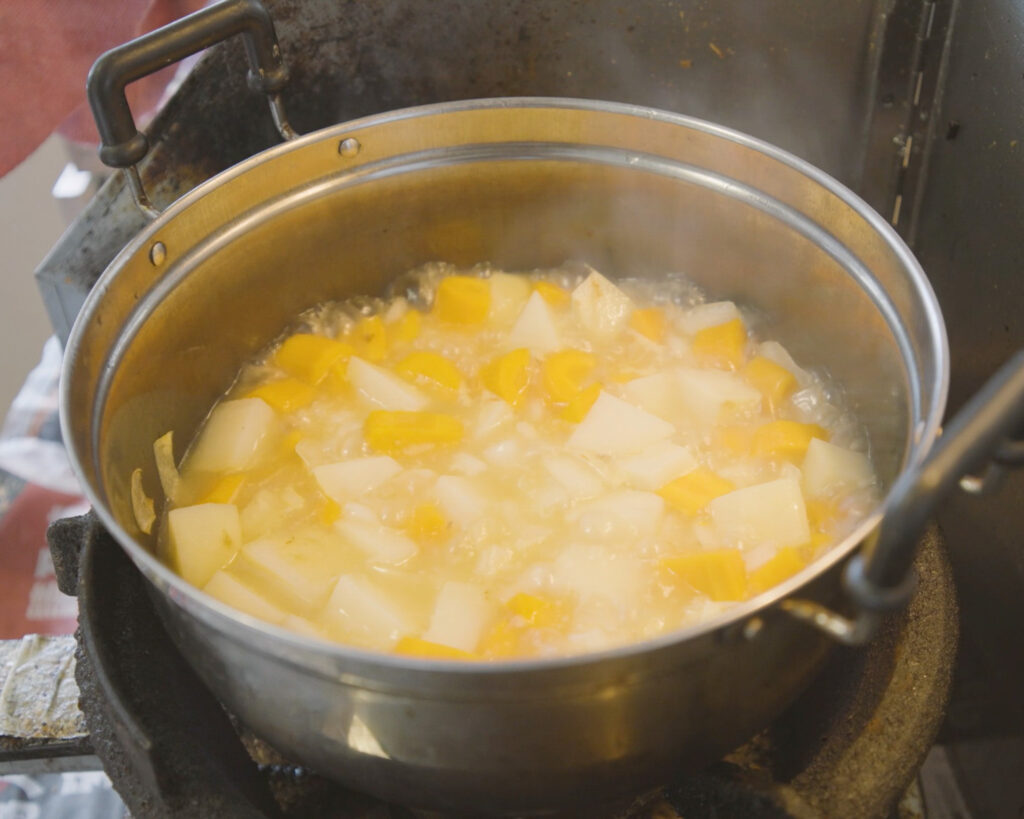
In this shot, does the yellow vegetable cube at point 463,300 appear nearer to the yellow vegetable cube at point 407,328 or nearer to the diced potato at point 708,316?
the yellow vegetable cube at point 407,328

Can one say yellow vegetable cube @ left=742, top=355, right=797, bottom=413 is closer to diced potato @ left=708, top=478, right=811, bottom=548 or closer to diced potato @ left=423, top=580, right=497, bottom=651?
diced potato @ left=708, top=478, right=811, bottom=548

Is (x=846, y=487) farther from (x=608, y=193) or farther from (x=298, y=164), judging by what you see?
(x=298, y=164)

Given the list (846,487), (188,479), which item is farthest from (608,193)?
(188,479)

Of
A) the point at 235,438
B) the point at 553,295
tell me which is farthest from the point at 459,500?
the point at 553,295

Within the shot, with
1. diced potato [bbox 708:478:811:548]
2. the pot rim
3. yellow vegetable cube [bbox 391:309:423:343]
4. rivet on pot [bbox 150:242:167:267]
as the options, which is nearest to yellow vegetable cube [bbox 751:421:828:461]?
diced potato [bbox 708:478:811:548]

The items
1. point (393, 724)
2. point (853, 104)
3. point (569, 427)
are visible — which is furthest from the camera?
point (853, 104)
